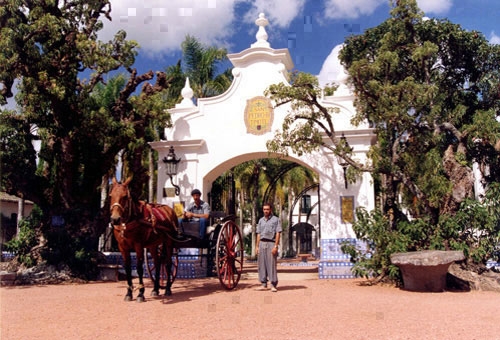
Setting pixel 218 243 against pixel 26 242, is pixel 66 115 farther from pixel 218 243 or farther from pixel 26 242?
pixel 218 243

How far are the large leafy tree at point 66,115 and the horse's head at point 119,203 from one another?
4479 millimetres

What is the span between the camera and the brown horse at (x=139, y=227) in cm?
692

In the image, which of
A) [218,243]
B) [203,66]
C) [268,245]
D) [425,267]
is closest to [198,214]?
[218,243]

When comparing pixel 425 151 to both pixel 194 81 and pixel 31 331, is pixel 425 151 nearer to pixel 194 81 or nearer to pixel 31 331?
pixel 31 331

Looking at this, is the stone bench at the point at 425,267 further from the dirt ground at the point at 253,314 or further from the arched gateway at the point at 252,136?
the arched gateway at the point at 252,136

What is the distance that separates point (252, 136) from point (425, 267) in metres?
5.94

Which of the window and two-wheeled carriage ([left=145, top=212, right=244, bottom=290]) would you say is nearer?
two-wheeled carriage ([left=145, top=212, right=244, bottom=290])

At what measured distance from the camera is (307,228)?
112 feet

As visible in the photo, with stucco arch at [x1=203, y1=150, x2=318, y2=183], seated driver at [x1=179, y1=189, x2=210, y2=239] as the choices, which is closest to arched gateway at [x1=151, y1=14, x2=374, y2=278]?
stucco arch at [x1=203, y1=150, x2=318, y2=183]

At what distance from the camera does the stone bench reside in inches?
331

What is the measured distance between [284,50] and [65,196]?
6.92m

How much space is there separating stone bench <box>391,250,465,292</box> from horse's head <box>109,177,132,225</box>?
5130 millimetres

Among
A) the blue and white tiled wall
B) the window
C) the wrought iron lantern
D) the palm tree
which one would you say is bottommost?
the blue and white tiled wall

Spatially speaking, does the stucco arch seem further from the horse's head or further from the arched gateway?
the horse's head
